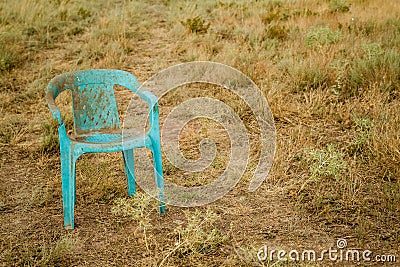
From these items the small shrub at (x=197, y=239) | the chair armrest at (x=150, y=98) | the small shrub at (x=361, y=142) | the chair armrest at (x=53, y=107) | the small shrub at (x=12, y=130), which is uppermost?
the chair armrest at (x=150, y=98)

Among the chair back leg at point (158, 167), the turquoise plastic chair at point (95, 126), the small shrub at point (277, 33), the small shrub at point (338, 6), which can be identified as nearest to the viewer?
the turquoise plastic chair at point (95, 126)

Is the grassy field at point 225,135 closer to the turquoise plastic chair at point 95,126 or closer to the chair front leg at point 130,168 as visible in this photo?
the chair front leg at point 130,168

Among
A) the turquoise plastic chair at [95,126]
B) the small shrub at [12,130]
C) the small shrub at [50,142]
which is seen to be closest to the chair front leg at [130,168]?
the turquoise plastic chair at [95,126]

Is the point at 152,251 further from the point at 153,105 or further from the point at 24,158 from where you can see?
the point at 24,158

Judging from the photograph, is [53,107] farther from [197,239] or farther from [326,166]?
[326,166]

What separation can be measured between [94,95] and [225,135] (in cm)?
156

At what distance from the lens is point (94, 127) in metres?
3.82

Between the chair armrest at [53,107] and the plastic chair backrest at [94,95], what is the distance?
0.23m

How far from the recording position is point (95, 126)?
3.83m

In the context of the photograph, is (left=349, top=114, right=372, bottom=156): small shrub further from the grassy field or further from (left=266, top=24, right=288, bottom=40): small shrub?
(left=266, top=24, right=288, bottom=40): small shrub

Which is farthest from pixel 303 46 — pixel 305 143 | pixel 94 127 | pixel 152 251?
pixel 152 251

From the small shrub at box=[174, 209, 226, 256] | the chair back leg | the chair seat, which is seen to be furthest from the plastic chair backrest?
the small shrub at box=[174, 209, 226, 256]

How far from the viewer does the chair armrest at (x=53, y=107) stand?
10.2ft

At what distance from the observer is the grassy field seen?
325cm
